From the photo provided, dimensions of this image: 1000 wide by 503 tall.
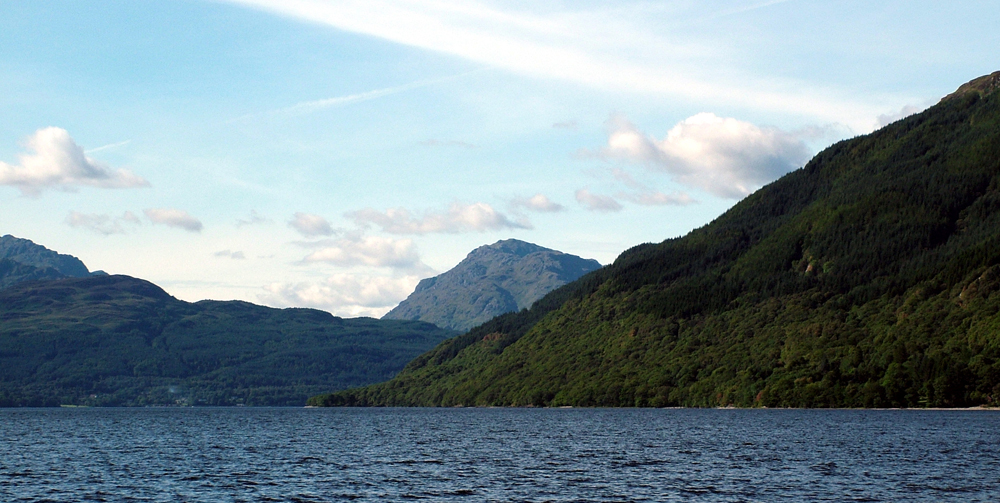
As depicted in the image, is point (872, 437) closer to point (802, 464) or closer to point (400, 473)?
point (802, 464)

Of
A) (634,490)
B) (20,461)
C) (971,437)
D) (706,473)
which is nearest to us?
(634,490)

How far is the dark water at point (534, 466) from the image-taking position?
3189 inches

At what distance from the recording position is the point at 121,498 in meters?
79.8

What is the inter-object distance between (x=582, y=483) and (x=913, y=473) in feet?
118

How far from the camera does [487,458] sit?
120m

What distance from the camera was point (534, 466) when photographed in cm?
10700

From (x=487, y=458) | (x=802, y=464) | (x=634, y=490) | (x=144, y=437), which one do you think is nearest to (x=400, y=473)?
(x=487, y=458)

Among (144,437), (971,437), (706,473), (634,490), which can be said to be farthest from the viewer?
(144,437)

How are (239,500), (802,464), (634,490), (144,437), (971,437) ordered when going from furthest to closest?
(144,437)
(971,437)
(802,464)
(634,490)
(239,500)

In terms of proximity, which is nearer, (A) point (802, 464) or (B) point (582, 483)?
(B) point (582, 483)

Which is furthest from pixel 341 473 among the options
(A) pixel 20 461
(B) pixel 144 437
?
(B) pixel 144 437

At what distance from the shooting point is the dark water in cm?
8100

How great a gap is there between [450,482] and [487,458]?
97.3 feet

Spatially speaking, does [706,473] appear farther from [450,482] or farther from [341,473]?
[341,473]
